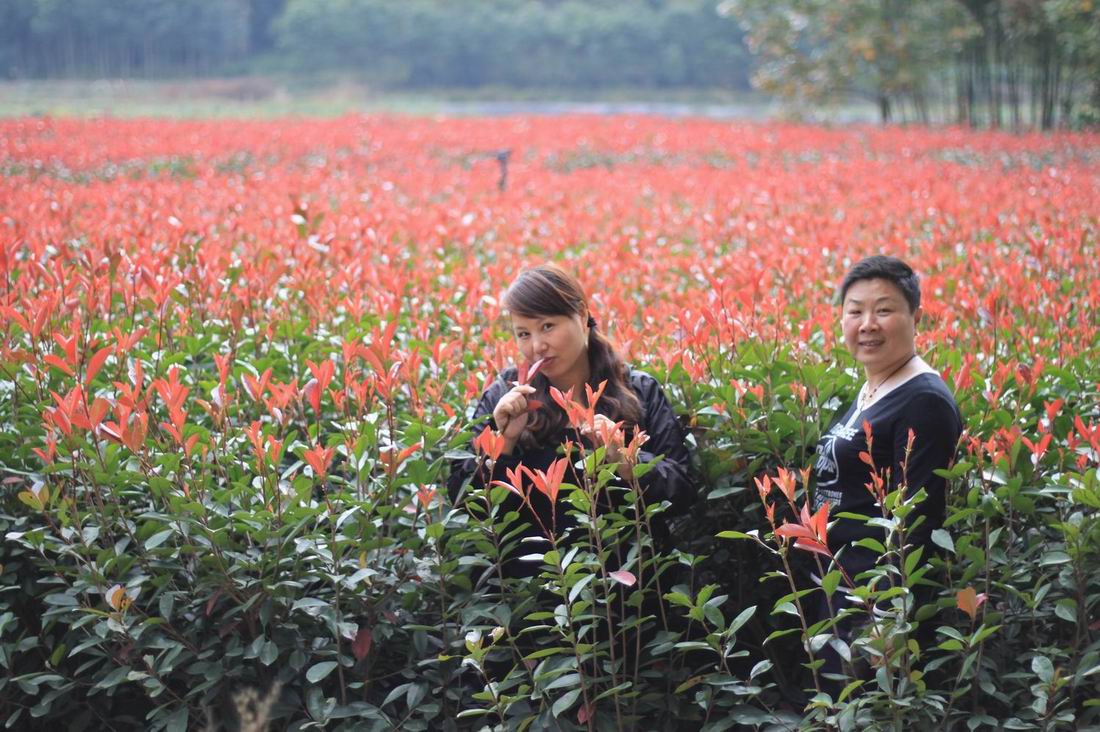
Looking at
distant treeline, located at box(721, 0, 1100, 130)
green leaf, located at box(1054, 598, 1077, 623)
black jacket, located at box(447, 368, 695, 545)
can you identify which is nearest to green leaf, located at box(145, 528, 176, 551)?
black jacket, located at box(447, 368, 695, 545)

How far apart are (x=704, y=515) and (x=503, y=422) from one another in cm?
76

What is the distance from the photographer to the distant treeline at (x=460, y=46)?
55.6m

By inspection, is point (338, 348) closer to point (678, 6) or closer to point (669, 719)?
point (669, 719)

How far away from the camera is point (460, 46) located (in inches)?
2266

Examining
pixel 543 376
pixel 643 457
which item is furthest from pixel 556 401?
pixel 643 457

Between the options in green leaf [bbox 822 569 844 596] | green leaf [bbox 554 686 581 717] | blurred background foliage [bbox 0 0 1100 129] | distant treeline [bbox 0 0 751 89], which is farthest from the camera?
distant treeline [bbox 0 0 751 89]

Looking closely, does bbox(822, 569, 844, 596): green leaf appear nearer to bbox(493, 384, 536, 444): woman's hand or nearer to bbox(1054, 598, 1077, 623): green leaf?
bbox(1054, 598, 1077, 623): green leaf

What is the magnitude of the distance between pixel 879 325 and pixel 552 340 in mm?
778

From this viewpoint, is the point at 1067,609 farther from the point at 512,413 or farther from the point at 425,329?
the point at 425,329

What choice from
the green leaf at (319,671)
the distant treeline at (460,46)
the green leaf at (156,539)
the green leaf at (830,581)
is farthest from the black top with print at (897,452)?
the distant treeline at (460,46)

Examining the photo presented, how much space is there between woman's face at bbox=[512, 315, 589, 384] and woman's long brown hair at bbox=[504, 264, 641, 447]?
0.06 ft

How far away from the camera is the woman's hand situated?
2.33 meters

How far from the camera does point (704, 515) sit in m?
2.84

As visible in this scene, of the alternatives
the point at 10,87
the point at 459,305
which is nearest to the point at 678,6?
the point at 10,87
